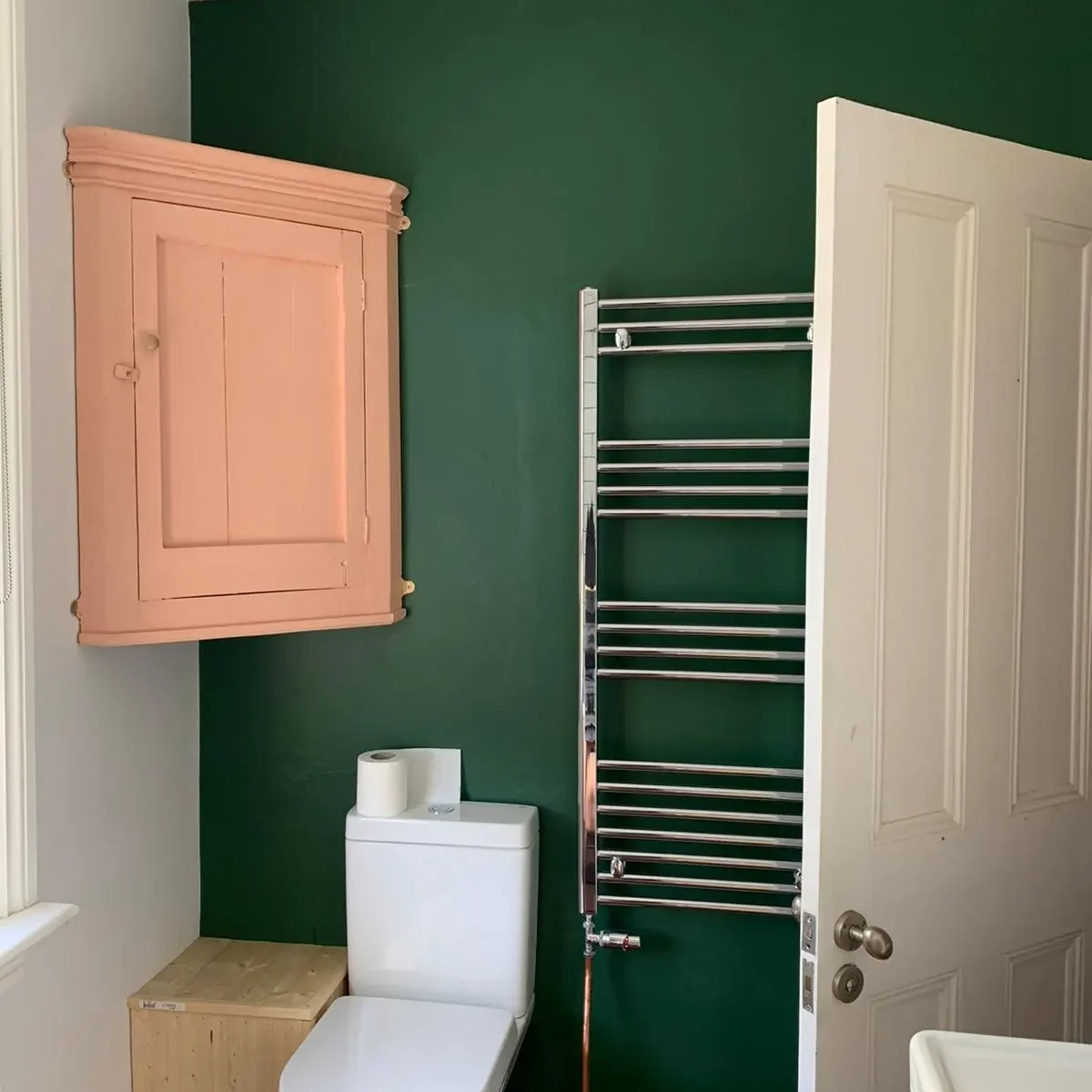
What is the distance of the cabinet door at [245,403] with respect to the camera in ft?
5.92

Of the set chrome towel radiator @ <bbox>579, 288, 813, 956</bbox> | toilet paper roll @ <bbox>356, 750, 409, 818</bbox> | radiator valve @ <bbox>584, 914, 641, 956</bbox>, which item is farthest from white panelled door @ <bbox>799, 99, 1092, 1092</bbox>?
toilet paper roll @ <bbox>356, 750, 409, 818</bbox>

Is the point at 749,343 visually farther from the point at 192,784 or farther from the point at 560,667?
the point at 192,784

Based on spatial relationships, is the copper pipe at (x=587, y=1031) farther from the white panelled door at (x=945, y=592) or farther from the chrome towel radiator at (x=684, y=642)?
the white panelled door at (x=945, y=592)

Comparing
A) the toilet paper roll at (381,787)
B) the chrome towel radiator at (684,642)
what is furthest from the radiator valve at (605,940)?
the toilet paper roll at (381,787)

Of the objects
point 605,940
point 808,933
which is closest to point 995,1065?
point 808,933

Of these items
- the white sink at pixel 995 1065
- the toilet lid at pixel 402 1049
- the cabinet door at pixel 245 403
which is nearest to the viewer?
the white sink at pixel 995 1065

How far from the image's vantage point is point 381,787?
2.03 m

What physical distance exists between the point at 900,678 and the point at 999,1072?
2.04ft

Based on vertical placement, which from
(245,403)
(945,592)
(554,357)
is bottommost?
(945,592)

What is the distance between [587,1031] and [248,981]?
66cm

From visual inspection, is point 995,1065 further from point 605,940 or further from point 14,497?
point 14,497

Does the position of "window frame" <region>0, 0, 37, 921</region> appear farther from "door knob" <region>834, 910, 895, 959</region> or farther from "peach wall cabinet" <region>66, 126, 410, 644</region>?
"door knob" <region>834, 910, 895, 959</region>

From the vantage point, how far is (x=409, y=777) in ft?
6.96

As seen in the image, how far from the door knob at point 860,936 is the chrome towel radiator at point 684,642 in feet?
1.34
